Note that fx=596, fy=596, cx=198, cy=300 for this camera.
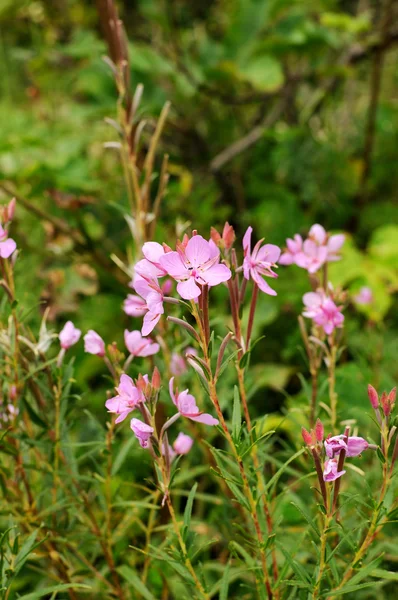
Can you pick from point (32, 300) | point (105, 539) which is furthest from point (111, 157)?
point (105, 539)

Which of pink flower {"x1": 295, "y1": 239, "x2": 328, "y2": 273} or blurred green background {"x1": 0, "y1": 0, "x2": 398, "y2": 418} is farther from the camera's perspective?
blurred green background {"x1": 0, "y1": 0, "x2": 398, "y2": 418}

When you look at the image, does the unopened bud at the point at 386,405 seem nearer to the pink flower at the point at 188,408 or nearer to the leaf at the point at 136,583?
the pink flower at the point at 188,408

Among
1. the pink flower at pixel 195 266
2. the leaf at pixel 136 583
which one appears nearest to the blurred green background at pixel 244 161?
the leaf at pixel 136 583

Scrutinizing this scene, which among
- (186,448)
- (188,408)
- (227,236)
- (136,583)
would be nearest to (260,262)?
(227,236)

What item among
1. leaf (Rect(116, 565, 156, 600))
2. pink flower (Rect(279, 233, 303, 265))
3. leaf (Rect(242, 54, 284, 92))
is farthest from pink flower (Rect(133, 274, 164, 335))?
leaf (Rect(242, 54, 284, 92))

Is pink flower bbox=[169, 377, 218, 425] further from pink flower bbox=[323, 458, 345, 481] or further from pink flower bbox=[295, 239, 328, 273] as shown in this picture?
pink flower bbox=[295, 239, 328, 273]

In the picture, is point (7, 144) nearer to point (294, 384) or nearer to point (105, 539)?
Result: point (294, 384)
